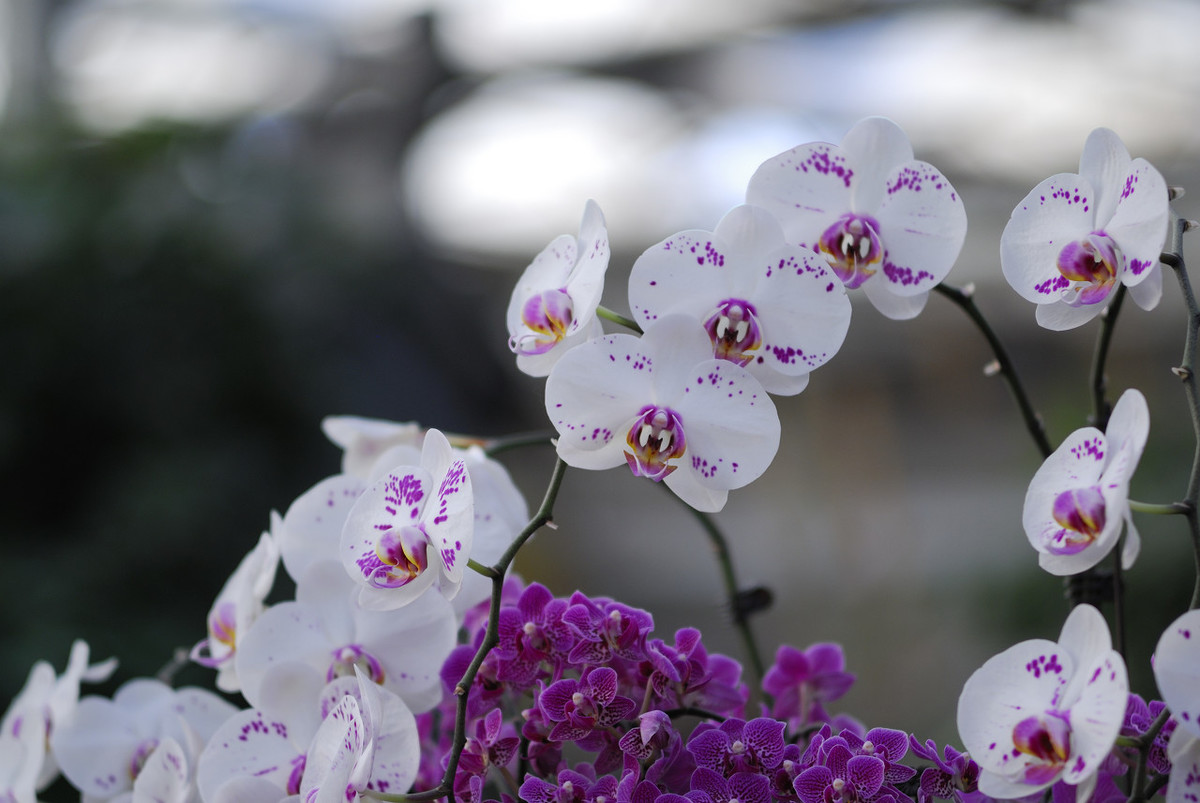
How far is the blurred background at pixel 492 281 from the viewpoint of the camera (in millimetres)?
1740

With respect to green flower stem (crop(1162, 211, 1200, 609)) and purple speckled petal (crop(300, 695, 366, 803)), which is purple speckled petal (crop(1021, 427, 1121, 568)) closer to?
green flower stem (crop(1162, 211, 1200, 609))

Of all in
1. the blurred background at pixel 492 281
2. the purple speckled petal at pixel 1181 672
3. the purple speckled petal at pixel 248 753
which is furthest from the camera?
the blurred background at pixel 492 281

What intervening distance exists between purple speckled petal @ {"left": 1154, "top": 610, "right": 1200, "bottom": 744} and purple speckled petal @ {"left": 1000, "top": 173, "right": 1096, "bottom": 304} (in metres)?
0.11

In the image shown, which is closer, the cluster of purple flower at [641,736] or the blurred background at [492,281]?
the cluster of purple flower at [641,736]

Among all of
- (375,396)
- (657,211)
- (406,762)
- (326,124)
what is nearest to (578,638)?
(406,762)

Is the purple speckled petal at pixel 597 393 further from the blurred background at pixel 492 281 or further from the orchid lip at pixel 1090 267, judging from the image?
the blurred background at pixel 492 281

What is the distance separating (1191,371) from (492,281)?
9.75 ft

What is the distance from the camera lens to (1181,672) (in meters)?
0.22

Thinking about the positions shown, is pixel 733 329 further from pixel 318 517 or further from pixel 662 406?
pixel 318 517

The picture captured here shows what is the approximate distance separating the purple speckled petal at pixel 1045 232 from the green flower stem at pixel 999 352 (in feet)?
0.06

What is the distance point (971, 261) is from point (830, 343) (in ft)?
10.7

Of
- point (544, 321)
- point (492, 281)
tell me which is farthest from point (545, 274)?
point (492, 281)

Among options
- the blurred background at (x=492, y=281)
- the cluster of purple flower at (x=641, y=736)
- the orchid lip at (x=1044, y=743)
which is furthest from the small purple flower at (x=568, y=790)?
the blurred background at (x=492, y=281)

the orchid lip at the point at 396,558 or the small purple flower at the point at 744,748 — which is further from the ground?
the orchid lip at the point at 396,558
